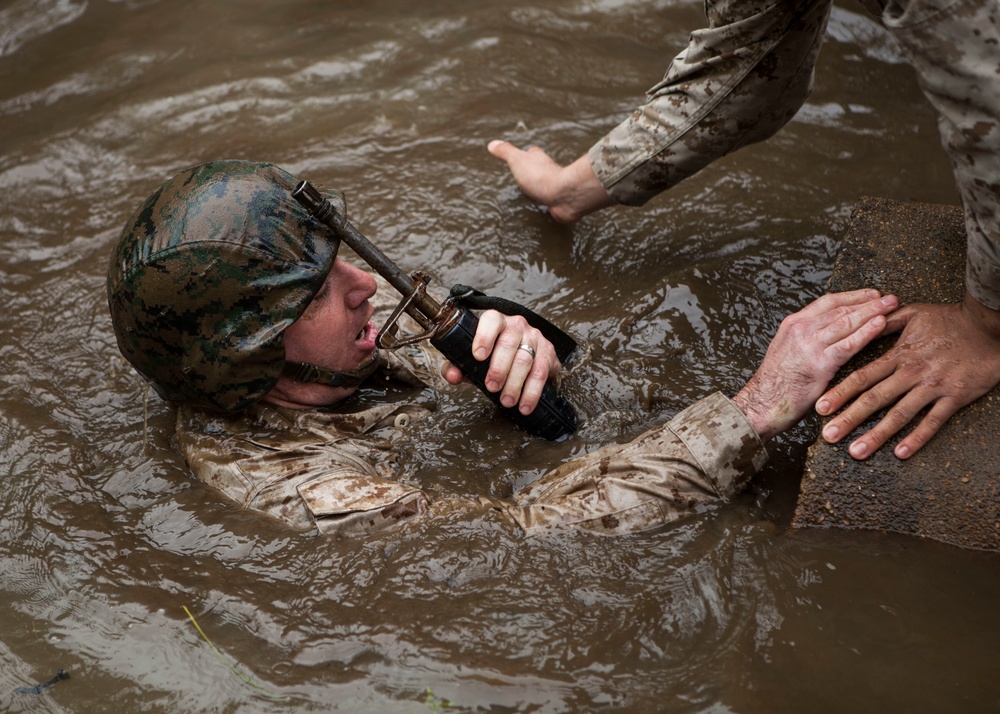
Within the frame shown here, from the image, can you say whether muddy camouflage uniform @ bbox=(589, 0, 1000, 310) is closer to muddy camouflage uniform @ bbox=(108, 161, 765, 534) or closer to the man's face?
muddy camouflage uniform @ bbox=(108, 161, 765, 534)

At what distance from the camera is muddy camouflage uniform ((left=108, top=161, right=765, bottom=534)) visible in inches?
116

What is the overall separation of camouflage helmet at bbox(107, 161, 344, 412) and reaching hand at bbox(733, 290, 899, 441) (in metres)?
1.57

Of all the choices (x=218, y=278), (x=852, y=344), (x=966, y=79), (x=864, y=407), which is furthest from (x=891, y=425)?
(x=218, y=278)

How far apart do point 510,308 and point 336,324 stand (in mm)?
651

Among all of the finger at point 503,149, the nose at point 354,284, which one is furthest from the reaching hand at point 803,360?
the finger at point 503,149

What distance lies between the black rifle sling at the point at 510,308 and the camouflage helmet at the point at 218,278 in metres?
0.49

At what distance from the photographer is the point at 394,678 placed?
8.54 ft

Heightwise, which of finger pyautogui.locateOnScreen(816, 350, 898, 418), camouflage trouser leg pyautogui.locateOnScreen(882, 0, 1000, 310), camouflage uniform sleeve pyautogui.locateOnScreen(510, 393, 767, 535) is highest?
camouflage trouser leg pyautogui.locateOnScreen(882, 0, 1000, 310)

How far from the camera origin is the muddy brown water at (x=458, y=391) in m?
2.61

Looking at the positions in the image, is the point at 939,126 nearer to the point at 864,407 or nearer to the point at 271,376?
the point at 864,407

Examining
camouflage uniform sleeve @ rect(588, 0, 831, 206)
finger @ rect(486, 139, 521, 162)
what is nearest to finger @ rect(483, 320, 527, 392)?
camouflage uniform sleeve @ rect(588, 0, 831, 206)

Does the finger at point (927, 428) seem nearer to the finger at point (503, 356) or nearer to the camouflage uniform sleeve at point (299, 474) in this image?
the finger at point (503, 356)

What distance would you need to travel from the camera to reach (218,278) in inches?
117

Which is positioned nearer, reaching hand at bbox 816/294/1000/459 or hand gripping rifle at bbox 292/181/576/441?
reaching hand at bbox 816/294/1000/459
